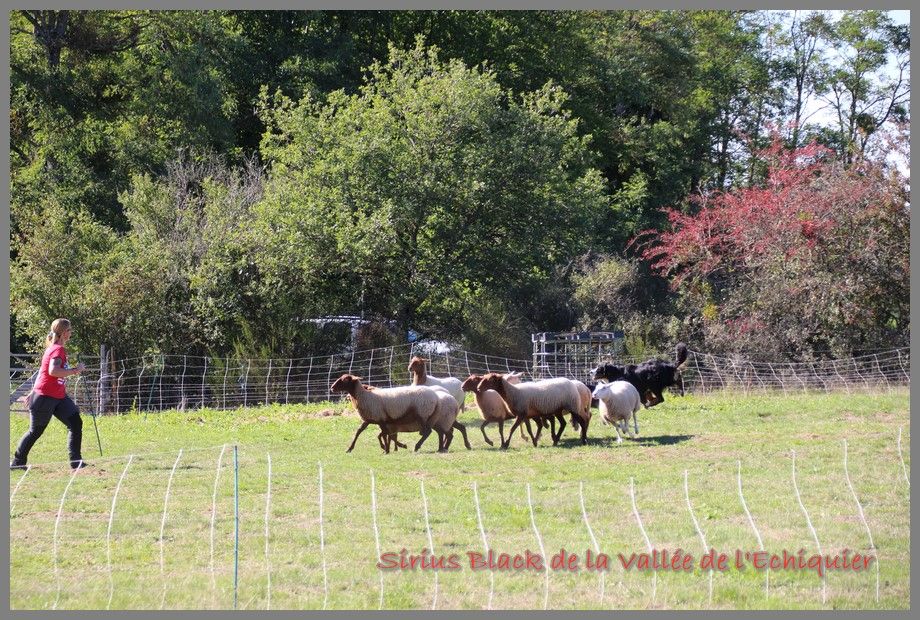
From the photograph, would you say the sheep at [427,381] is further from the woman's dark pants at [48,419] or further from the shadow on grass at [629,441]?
the woman's dark pants at [48,419]

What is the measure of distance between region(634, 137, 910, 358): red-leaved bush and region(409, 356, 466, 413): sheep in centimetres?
1124

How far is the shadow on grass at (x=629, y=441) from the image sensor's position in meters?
15.5

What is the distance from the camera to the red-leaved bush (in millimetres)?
25750

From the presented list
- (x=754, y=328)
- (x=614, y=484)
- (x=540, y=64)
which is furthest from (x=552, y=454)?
(x=540, y=64)

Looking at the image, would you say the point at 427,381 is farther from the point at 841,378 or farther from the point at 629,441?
the point at 841,378

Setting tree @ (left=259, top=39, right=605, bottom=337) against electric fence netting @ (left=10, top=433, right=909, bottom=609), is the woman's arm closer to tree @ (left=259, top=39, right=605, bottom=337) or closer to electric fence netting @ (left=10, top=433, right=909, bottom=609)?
electric fence netting @ (left=10, top=433, right=909, bottom=609)

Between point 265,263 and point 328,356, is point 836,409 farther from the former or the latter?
point 265,263

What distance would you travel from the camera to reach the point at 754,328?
27344 mm

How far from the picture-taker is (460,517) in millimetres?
10383

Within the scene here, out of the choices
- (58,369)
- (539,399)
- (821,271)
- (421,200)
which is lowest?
(539,399)

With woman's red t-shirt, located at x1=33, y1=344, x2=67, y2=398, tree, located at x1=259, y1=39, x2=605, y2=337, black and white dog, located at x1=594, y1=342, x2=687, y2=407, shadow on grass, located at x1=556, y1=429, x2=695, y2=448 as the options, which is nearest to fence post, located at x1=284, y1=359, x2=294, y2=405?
tree, located at x1=259, y1=39, x2=605, y2=337

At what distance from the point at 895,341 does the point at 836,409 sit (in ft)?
26.1

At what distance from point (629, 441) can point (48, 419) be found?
7.78m

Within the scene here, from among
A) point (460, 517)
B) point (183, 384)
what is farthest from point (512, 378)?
point (183, 384)
